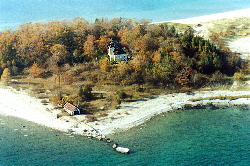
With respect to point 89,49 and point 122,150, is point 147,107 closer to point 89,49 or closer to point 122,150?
point 122,150

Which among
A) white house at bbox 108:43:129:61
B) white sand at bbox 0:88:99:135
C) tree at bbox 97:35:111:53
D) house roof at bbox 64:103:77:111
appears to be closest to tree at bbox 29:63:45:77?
white sand at bbox 0:88:99:135

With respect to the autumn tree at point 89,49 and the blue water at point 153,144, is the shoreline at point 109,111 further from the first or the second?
the autumn tree at point 89,49

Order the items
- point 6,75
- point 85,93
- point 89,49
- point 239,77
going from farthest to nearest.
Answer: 1. point 89,49
2. point 6,75
3. point 239,77
4. point 85,93

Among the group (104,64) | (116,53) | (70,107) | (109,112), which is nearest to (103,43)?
(116,53)

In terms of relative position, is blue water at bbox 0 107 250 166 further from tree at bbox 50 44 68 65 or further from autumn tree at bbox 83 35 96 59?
autumn tree at bbox 83 35 96 59

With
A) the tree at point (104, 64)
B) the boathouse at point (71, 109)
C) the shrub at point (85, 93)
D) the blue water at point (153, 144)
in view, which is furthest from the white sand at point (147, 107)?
the tree at point (104, 64)
